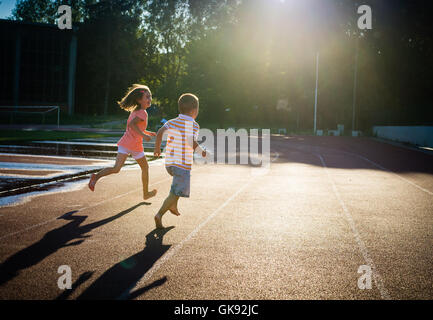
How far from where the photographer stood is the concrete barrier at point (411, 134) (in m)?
26.7

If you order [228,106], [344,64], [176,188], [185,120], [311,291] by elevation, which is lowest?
[311,291]

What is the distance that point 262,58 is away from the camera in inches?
2247

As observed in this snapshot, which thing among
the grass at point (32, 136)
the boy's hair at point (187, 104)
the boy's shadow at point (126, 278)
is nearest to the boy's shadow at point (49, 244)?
the boy's shadow at point (126, 278)

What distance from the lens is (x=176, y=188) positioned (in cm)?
593

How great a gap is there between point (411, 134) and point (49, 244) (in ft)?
96.6

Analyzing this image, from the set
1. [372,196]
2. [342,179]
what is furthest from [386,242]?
[342,179]

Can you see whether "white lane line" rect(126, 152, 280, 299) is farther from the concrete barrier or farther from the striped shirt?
the concrete barrier

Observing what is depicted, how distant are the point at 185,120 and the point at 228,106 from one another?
55854mm

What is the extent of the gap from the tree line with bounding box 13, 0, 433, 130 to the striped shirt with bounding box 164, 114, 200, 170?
115 ft

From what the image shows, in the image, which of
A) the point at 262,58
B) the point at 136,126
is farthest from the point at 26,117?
the point at 136,126

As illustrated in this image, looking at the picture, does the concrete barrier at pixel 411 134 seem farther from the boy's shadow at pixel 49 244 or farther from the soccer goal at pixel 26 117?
the soccer goal at pixel 26 117

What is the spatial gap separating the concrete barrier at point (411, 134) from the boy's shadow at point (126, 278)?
82.0 ft

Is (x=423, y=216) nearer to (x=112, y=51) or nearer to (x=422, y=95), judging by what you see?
(x=422, y=95)

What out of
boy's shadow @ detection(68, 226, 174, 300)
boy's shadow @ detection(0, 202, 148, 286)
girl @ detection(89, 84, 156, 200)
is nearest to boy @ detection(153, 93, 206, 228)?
boy's shadow @ detection(68, 226, 174, 300)
